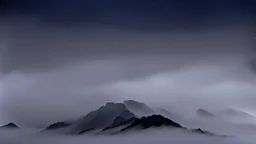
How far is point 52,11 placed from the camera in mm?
3826

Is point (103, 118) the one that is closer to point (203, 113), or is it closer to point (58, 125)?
point (58, 125)

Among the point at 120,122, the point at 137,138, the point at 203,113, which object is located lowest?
the point at 137,138

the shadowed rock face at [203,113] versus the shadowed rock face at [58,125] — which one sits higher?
the shadowed rock face at [203,113]

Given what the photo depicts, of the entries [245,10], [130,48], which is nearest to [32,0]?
[130,48]

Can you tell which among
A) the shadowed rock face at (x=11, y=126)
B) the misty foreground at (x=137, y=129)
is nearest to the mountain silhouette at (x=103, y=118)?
the misty foreground at (x=137, y=129)

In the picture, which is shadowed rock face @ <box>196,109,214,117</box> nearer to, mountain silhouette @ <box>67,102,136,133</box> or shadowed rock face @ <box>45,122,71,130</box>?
mountain silhouette @ <box>67,102,136,133</box>

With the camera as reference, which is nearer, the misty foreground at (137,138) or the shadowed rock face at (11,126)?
the misty foreground at (137,138)

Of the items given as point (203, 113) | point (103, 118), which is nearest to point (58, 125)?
point (103, 118)

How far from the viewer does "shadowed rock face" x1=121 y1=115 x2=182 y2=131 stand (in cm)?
352

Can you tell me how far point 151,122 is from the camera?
3539mm

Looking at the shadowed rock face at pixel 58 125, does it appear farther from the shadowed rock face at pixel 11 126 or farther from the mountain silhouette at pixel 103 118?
the shadowed rock face at pixel 11 126

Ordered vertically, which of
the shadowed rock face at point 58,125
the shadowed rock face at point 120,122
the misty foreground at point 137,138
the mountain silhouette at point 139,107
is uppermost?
the mountain silhouette at point 139,107

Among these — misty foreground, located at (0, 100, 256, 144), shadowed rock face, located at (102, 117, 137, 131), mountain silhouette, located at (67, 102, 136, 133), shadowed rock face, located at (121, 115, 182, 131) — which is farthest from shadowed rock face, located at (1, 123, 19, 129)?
shadowed rock face, located at (121, 115, 182, 131)

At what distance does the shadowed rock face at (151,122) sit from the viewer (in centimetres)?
352
